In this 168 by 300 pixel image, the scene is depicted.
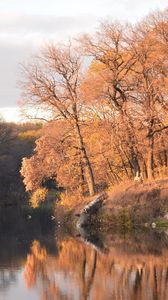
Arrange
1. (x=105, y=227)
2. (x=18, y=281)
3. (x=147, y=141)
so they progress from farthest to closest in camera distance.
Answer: (x=147, y=141)
(x=105, y=227)
(x=18, y=281)

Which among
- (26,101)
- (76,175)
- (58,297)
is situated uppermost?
(26,101)

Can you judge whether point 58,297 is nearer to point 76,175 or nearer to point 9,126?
point 76,175

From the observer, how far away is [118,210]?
42750 millimetres

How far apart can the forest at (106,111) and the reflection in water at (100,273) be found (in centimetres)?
1656

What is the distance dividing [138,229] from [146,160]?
39.9 feet

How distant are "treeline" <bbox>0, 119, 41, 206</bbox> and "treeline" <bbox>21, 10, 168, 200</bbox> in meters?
42.8

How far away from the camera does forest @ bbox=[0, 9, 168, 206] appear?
157ft

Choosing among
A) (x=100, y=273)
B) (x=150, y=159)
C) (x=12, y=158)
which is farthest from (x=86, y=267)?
(x=12, y=158)

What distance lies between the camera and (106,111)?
51625mm

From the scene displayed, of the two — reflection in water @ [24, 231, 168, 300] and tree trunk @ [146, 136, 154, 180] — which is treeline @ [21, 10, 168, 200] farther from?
reflection in water @ [24, 231, 168, 300]

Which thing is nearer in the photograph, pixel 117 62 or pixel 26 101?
pixel 117 62

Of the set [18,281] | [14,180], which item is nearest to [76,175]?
[18,281]

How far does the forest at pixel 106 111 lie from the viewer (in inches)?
1884

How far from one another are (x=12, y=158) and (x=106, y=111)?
5791 centimetres
